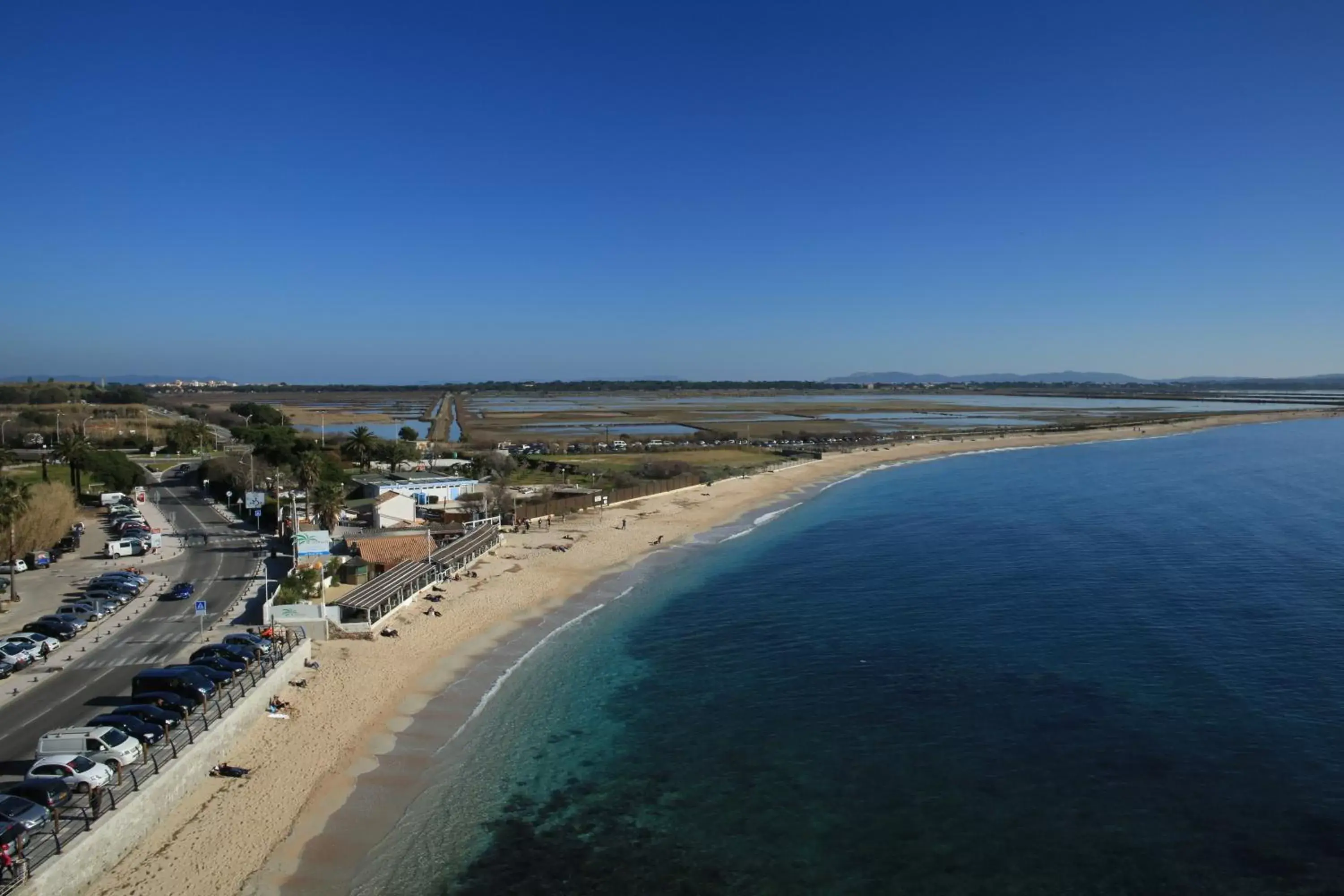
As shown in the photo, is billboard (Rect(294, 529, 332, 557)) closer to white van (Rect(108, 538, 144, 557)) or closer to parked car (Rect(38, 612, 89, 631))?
parked car (Rect(38, 612, 89, 631))

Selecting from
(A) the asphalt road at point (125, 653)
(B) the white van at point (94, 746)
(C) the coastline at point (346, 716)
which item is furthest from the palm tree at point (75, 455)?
(B) the white van at point (94, 746)

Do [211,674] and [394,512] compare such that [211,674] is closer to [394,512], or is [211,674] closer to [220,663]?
[220,663]

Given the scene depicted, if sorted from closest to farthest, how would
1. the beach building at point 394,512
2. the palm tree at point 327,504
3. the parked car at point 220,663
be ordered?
the parked car at point 220,663, the palm tree at point 327,504, the beach building at point 394,512

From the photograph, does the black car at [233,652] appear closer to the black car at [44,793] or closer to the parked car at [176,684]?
the parked car at [176,684]

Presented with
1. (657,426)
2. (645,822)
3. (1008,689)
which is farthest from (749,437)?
(645,822)

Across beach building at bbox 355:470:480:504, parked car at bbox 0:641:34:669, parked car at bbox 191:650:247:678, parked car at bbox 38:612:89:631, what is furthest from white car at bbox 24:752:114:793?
beach building at bbox 355:470:480:504

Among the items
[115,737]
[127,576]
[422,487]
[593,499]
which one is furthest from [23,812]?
[593,499]

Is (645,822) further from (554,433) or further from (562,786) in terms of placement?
(554,433)
